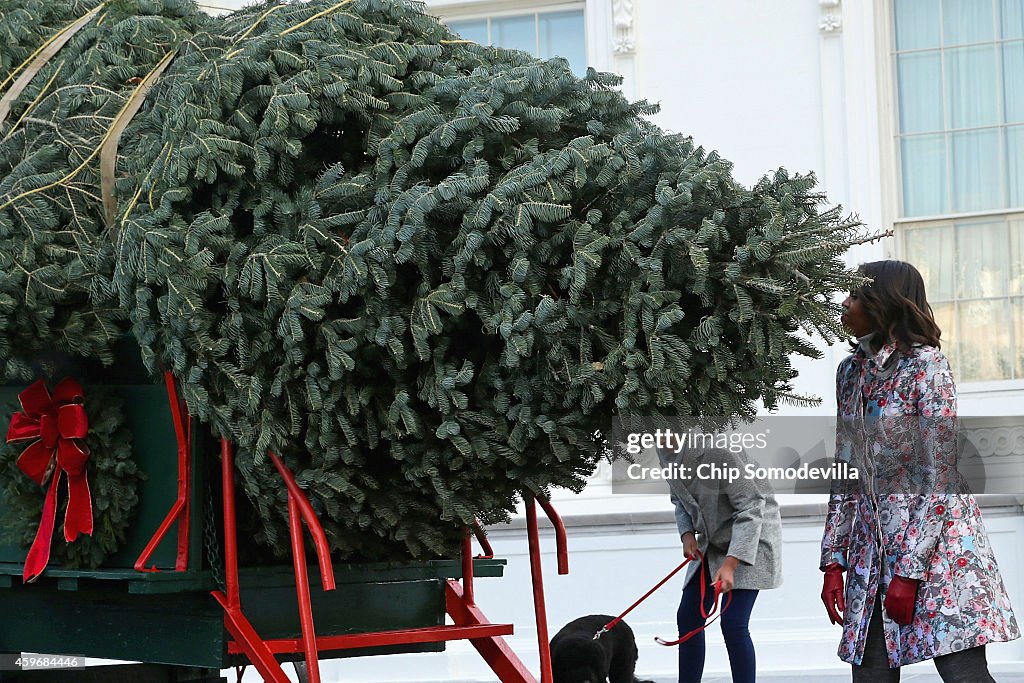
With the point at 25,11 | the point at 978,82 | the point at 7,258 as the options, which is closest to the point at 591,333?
the point at 7,258

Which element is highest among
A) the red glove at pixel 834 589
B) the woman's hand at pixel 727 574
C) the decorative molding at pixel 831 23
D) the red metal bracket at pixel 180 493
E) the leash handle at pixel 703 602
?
the decorative molding at pixel 831 23

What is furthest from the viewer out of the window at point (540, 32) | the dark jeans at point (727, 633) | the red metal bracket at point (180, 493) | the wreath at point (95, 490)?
the window at point (540, 32)

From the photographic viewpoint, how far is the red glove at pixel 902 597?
3254 mm

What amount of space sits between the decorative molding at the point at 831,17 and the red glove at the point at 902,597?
537cm

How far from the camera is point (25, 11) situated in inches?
120

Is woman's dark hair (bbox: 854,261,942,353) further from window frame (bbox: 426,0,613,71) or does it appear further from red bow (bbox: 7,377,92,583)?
window frame (bbox: 426,0,613,71)

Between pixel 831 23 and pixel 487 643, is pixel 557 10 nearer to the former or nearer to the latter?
pixel 831 23

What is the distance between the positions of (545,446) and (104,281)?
3.20ft

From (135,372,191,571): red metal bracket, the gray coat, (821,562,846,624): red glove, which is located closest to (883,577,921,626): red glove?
(821,562,846,624): red glove

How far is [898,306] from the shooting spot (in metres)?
3.44

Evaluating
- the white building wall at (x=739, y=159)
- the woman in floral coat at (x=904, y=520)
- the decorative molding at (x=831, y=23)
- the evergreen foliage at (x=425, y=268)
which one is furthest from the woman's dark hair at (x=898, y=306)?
the decorative molding at (x=831, y=23)

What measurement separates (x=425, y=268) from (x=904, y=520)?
1.69 metres

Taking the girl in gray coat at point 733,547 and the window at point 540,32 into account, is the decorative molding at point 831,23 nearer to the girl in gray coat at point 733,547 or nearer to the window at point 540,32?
the window at point 540,32

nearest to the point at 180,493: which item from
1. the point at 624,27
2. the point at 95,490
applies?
the point at 95,490
